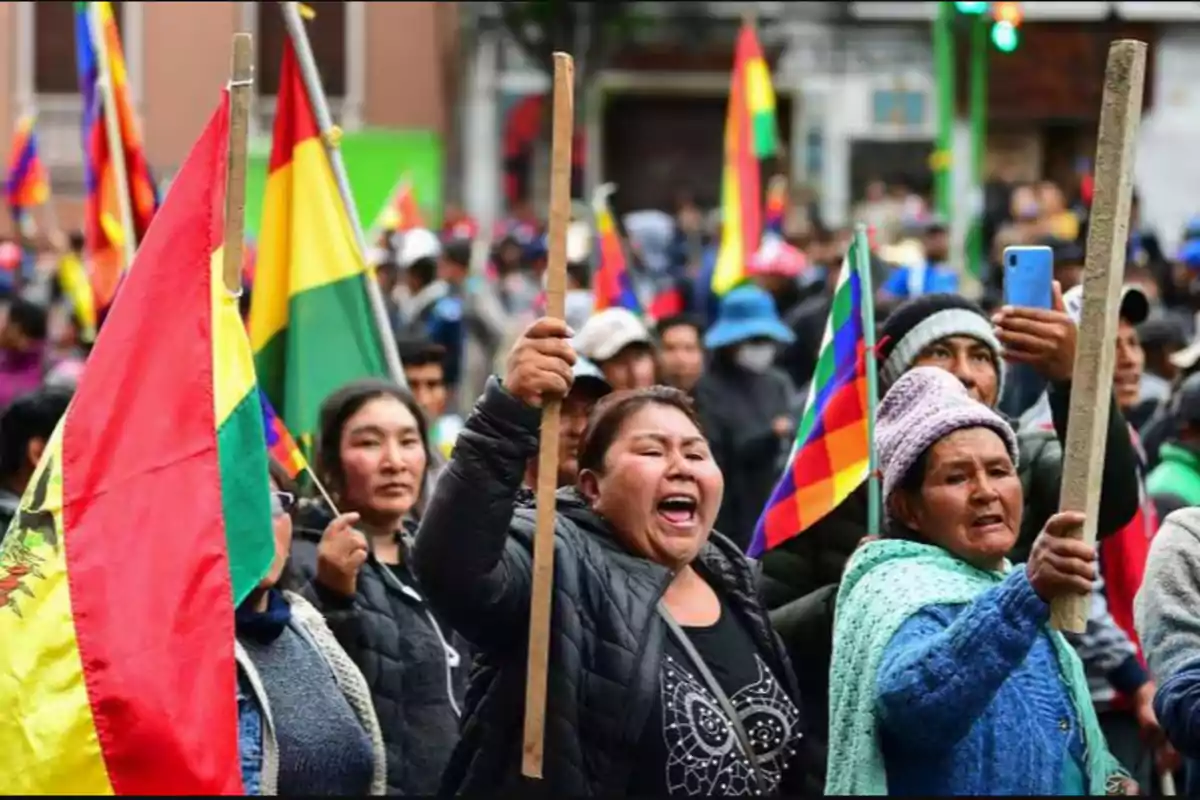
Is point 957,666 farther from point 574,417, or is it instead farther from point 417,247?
point 417,247

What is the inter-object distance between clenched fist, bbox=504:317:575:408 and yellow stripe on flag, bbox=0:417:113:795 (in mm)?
830

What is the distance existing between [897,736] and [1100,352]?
30.1 inches

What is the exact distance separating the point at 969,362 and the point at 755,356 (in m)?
5.19

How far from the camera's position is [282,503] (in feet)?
19.0

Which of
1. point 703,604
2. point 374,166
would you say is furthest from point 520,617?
point 374,166

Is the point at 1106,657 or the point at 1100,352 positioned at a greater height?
the point at 1100,352

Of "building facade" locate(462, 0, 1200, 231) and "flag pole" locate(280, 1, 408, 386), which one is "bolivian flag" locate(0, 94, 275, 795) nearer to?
"flag pole" locate(280, 1, 408, 386)

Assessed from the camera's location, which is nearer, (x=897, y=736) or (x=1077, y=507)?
(x=1077, y=507)

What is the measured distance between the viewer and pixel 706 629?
16.9 ft

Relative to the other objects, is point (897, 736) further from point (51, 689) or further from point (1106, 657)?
point (1106, 657)

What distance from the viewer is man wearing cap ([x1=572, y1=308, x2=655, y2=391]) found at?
27.8 ft

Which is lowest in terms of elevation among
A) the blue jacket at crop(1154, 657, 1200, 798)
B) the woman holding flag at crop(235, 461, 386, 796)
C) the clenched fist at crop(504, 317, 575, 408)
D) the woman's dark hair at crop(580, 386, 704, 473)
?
the woman holding flag at crop(235, 461, 386, 796)

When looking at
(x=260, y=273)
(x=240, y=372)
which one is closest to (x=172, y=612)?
(x=240, y=372)

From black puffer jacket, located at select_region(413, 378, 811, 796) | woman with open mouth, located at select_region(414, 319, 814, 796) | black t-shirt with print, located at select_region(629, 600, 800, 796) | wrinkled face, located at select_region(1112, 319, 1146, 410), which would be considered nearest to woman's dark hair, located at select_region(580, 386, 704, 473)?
woman with open mouth, located at select_region(414, 319, 814, 796)
